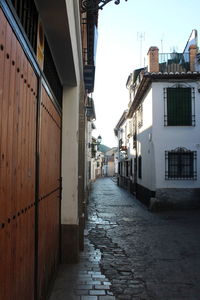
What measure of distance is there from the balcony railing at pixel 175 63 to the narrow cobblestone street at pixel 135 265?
7952 millimetres

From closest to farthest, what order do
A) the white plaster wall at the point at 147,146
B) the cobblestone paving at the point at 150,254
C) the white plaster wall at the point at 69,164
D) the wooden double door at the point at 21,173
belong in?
the wooden double door at the point at 21,173, the cobblestone paving at the point at 150,254, the white plaster wall at the point at 69,164, the white plaster wall at the point at 147,146

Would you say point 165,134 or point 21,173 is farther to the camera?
point 165,134

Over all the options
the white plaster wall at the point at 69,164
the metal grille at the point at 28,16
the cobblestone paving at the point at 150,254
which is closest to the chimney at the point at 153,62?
the cobblestone paving at the point at 150,254

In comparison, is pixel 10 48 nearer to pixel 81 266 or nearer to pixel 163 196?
pixel 81 266

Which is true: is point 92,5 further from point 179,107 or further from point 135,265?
point 179,107

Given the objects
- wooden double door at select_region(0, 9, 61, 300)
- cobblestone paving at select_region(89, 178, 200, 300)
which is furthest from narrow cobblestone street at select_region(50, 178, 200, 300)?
wooden double door at select_region(0, 9, 61, 300)

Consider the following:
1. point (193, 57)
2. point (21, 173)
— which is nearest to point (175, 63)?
point (193, 57)

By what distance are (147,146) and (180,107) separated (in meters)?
2.65

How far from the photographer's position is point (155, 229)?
33.4 feet

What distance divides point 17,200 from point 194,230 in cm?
843

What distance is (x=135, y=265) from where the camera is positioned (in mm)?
6297

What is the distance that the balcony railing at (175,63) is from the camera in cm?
1599

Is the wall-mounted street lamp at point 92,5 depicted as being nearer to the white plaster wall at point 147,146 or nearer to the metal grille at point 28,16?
the metal grille at point 28,16

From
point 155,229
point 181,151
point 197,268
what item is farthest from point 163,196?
point 197,268
